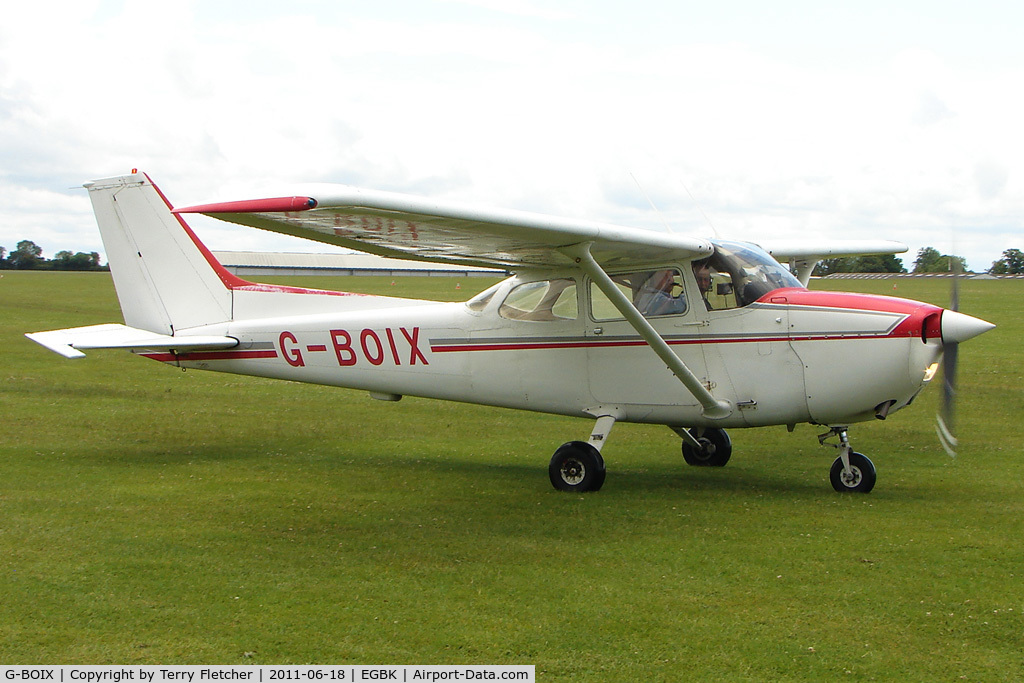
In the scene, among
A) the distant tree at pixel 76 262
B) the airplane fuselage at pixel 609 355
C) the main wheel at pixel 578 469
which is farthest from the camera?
the distant tree at pixel 76 262

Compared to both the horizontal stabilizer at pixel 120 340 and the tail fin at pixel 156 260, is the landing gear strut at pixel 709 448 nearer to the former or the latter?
the horizontal stabilizer at pixel 120 340

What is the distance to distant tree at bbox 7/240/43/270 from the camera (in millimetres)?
108062

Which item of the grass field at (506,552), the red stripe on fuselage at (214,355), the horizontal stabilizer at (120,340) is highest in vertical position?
the horizontal stabilizer at (120,340)

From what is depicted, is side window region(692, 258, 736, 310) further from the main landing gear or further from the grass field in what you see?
the grass field

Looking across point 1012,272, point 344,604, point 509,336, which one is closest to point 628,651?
point 344,604

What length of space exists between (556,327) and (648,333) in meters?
1.26

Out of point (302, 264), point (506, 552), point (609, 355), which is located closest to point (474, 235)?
point (609, 355)

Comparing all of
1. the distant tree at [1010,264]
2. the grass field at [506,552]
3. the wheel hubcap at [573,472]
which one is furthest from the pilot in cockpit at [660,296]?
the distant tree at [1010,264]

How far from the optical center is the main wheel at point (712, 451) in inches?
400

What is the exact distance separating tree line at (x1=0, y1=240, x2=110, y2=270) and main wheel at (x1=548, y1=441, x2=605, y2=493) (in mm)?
107271

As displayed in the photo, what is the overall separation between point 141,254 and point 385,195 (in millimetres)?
5922

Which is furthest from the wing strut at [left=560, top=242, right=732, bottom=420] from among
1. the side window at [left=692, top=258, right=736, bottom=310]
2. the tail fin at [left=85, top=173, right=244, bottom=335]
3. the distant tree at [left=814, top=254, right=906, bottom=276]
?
the distant tree at [left=814, top=254, right=906, bottom=276]

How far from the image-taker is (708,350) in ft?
28.2

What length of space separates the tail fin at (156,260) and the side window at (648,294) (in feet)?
14.5
